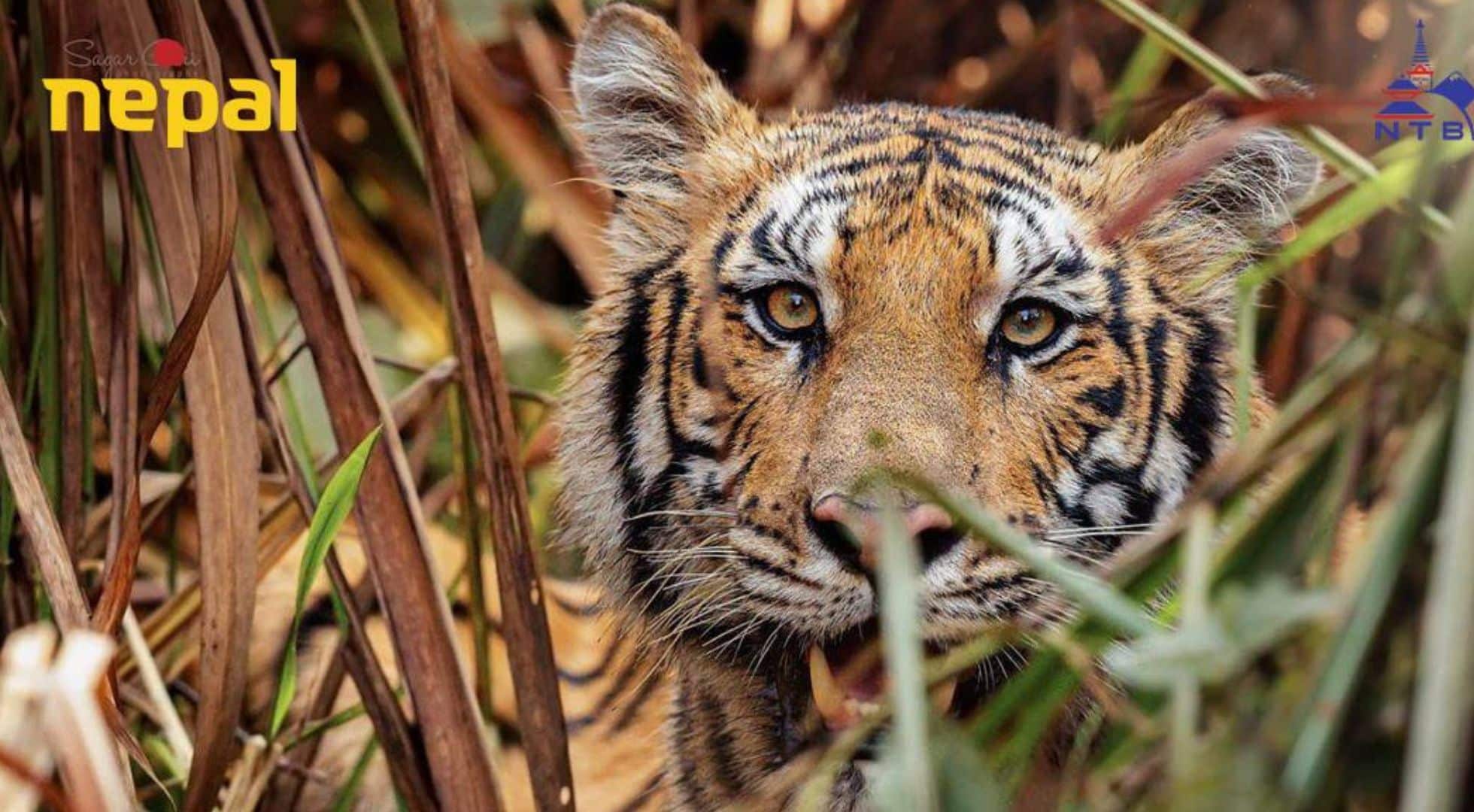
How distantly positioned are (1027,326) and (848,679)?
1.65 feet

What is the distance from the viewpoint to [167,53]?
1928 millimetres

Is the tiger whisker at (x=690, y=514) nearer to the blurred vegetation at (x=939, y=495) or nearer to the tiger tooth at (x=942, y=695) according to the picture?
the blurred vegetation at (x=939, y=495)

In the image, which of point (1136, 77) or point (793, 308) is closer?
point (793, 308)

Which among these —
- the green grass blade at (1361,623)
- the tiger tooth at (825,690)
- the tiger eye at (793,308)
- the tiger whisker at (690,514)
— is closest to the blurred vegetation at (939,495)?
the green grass blade at (1361,623)

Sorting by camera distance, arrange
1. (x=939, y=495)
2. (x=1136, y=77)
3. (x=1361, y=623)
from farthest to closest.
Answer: (x=1136, y=77) < (x=939, y=495) < (x=1361, y=623)

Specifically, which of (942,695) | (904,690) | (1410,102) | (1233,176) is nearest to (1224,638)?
(904,690)

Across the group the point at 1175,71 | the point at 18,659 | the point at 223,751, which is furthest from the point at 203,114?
the point at 1175,71

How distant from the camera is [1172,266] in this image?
85.6 inches

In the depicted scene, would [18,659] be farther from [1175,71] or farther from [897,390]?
[1175,71]

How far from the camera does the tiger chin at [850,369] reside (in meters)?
1.84

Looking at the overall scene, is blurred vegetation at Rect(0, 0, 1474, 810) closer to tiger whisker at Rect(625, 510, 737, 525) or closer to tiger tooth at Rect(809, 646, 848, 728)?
tiger tooth at Rect(809, 646, 848, 728)

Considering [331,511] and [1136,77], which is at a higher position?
[1136,77]

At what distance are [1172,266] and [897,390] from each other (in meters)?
0.50

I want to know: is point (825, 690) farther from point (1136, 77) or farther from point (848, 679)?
point (1136, 77)
